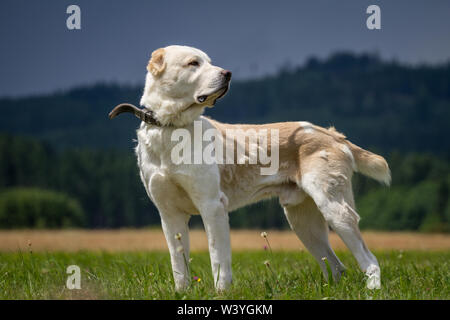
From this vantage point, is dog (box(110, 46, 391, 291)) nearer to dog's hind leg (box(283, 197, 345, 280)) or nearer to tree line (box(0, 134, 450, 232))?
dog's hind leg (box(283, 197, 345, 280))

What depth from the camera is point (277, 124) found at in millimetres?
4949

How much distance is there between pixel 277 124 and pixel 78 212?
3066 centimetres

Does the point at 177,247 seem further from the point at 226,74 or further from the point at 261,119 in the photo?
the point at 261,119

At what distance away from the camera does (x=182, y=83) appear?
404 cm

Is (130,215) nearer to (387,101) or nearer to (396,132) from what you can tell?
(396,132)

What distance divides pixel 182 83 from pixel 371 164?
7.16ft

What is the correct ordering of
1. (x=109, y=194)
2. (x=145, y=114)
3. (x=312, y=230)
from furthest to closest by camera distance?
(x=109, y=194) < (x=312, y=230) < (x=145, y=114)

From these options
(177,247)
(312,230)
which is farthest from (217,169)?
(312,230)

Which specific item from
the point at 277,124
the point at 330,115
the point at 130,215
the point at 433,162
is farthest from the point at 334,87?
the point at 277,124

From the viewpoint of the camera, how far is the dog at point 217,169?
4062mm

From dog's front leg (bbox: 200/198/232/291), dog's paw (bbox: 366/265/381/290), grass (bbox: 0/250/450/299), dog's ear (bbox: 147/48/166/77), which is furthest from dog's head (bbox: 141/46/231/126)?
dog's paw (bbox: 366/265/381/290)

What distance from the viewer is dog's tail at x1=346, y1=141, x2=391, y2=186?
504 centimetres

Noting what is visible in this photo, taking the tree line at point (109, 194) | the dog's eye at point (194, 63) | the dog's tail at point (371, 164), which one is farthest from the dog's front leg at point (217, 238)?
the tree line at point (109, 194)

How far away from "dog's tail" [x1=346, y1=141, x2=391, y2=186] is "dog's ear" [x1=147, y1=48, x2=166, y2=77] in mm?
2100
